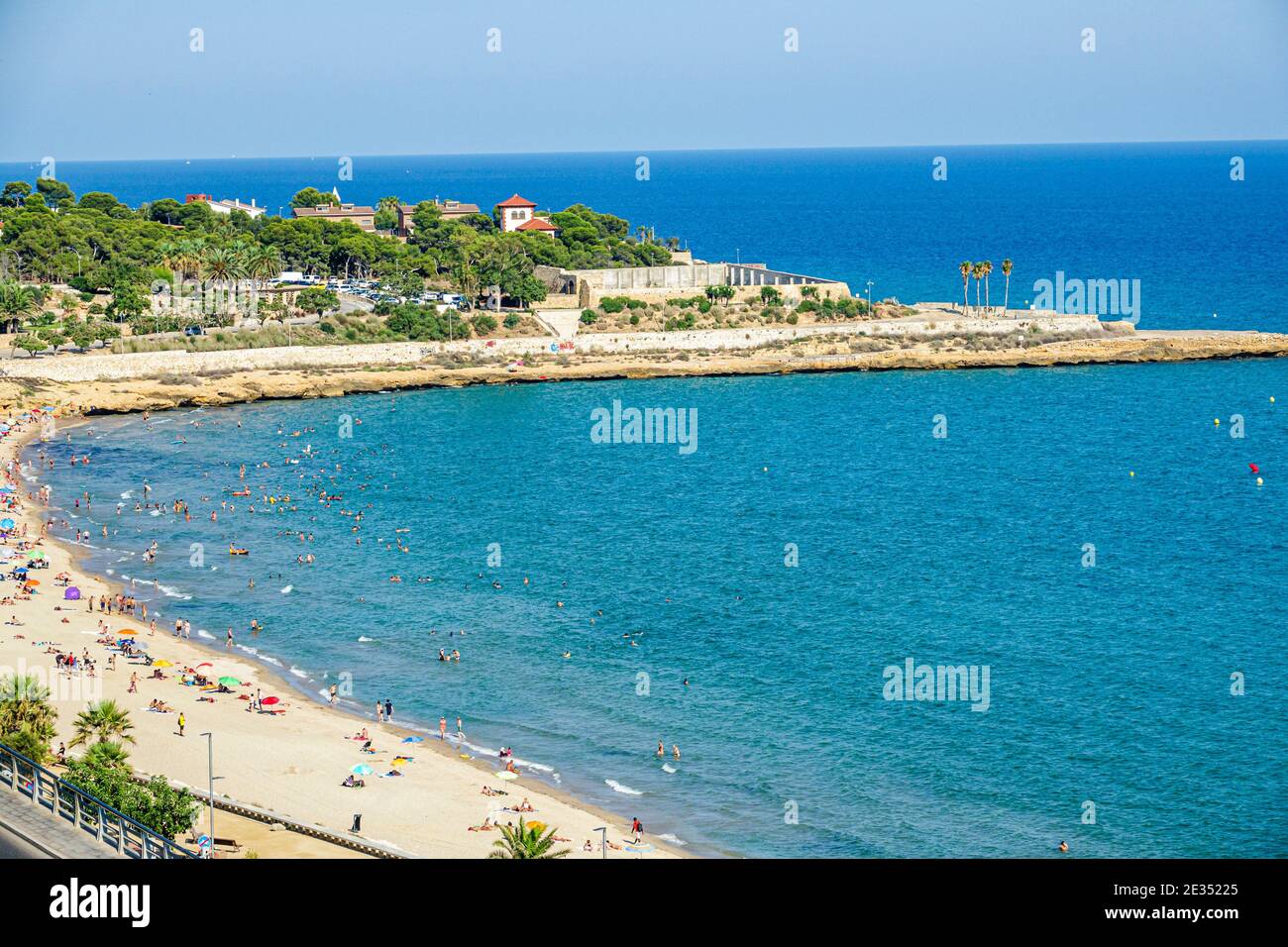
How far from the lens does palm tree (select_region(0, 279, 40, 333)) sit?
87.0 meters

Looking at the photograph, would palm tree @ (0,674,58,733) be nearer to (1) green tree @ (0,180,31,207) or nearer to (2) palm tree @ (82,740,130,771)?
(2) palm tree @ (82,740,130,771)

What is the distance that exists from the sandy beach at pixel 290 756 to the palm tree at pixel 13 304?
47.4 m

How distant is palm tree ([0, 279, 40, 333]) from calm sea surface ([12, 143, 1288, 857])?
1472 centimetres

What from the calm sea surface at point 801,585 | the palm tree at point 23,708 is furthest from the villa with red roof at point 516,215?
the palm tree at point 23,708

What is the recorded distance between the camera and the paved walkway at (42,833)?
59.6 feet

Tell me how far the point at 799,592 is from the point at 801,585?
0.94 metres

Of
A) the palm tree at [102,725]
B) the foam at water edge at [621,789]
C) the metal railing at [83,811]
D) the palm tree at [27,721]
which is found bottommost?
the foam at water edge at [621,789]

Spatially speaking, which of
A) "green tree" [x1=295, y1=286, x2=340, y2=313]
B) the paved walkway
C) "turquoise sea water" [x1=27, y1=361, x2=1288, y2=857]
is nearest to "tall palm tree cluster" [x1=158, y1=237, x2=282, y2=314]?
"green tree" [x1=295, y1=286, x2=340, y2=313]

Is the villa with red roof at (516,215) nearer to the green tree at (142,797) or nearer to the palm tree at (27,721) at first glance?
the palm tree at (27,721)

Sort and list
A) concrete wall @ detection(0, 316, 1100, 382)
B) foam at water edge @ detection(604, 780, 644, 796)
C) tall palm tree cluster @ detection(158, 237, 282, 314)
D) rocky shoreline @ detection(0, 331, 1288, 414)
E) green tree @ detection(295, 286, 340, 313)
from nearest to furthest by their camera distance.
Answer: foam at water edge @ detection(604, 780, 644, 796) < rocky shoreline @ detection(0, 331, 1288, 414) < concrete wall @ detection(0, 316, 1100, 382) < green tree @ detection(295, 286, 340, 313) < tall palm tree cluster @ detection(158, 237, 282, 314)

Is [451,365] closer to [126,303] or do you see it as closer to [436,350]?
[436,350]

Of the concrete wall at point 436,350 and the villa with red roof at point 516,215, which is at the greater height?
the villa with red roof at point 516,215

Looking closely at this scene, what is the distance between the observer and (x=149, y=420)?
78.4 meters
